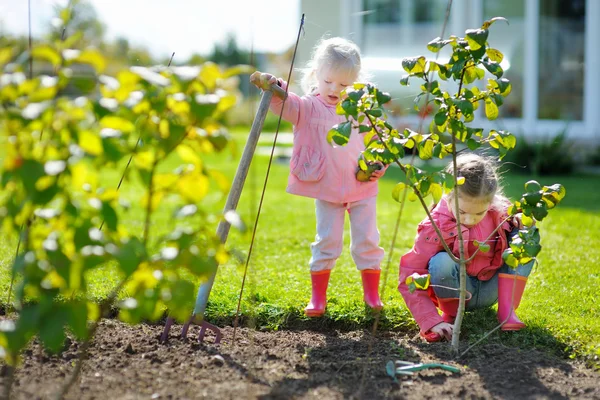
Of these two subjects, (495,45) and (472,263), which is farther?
(495,45)

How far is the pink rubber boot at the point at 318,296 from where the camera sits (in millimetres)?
3318

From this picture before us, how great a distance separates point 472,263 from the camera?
328 centimetres

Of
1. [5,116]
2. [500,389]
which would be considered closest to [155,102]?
[5,116]

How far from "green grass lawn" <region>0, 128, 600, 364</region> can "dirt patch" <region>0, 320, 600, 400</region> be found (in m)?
0.20

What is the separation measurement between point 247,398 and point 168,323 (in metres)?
0.70

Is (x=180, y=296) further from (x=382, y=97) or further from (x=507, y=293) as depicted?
(x=507, y=293)

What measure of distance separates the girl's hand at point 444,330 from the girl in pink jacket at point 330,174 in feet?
1.45

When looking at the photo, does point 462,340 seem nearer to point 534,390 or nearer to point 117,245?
point 534,390

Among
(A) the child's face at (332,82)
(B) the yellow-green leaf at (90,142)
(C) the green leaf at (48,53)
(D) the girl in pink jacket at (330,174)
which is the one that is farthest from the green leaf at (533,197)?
(C) the green leaf at (48,53)

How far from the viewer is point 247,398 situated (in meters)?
2.25

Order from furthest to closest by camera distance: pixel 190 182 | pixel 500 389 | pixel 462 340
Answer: pixel 462 340, pixel 500 389, pixel 190 182

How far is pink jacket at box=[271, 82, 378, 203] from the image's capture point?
350cm

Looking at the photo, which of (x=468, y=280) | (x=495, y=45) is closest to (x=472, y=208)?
(x=468, y=280)

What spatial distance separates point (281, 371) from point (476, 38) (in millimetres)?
1332
